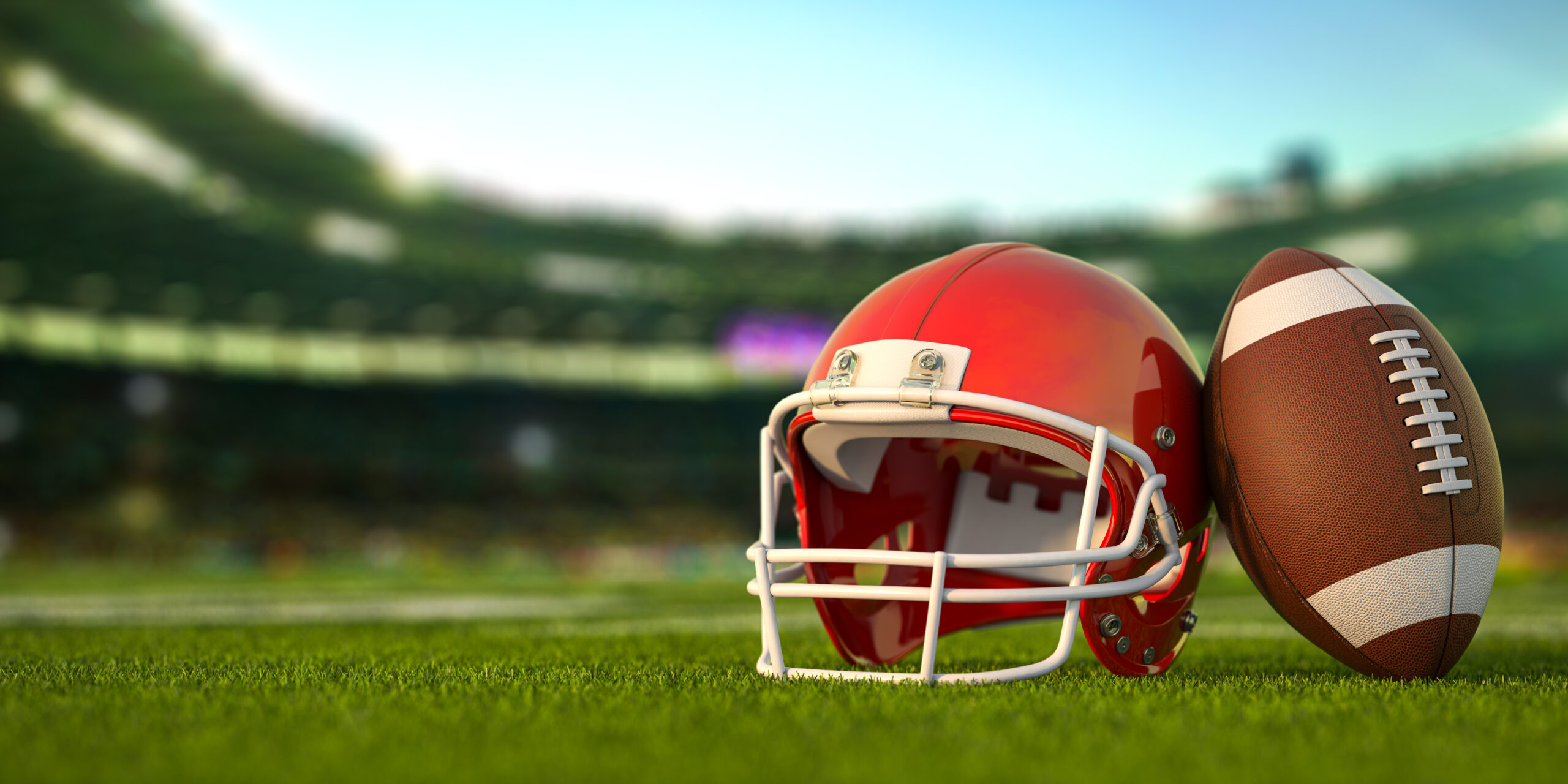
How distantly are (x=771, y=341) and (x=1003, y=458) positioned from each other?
26.6 m

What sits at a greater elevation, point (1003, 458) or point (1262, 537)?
point (1003, 458)

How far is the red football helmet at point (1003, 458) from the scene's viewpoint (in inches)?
103

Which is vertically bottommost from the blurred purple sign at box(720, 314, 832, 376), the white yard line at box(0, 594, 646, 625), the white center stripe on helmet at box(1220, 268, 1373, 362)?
the white yard line at box(0, 594, 646, 625)

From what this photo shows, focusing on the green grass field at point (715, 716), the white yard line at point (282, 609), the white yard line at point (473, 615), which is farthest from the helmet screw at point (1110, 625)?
the white yard line at point (282, 609)

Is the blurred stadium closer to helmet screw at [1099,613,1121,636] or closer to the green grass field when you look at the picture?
the green grass field

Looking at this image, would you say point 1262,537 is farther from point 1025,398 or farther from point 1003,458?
point 1003,458

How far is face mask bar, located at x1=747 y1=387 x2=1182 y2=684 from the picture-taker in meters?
2.47

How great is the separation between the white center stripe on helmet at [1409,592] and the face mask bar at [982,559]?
40cm

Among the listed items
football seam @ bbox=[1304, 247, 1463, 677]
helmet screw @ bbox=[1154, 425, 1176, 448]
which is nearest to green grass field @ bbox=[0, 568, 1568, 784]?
football seam @ bbox=[1304, 247, 1463, 677]

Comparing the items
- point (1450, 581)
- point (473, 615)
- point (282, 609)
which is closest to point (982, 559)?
point (1450, 581)

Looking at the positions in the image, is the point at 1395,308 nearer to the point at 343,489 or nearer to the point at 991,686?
the point at 991,686

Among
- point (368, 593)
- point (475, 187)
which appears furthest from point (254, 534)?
point (368, 593)

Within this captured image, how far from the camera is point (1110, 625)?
2773mm

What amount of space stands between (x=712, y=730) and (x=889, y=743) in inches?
14.0
